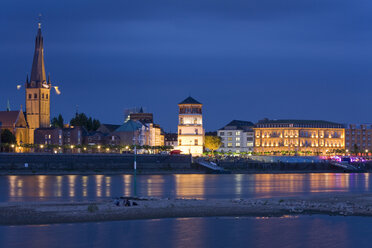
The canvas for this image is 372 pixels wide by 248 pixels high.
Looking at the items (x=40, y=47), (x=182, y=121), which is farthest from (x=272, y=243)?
(x=40, y=47)

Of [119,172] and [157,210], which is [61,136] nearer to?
[119,172]

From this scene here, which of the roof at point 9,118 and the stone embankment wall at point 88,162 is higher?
the roof at point 9,118

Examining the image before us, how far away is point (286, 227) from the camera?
124ft

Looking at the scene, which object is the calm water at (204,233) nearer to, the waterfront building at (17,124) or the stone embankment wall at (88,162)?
the stone embankment wall at (88,162)

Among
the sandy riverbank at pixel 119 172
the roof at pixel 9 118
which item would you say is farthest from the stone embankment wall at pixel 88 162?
the roof at pixel 9 118

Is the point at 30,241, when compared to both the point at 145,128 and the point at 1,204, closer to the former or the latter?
the point at 1,204

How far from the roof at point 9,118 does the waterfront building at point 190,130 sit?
46.2 m

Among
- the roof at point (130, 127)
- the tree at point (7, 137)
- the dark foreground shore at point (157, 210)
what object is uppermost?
the roof at point (130, 127)

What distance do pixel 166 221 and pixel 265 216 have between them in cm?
671

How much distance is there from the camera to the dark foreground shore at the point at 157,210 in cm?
3997

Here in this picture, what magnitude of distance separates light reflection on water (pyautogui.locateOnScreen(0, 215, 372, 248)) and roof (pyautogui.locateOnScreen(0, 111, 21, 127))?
14708 cm

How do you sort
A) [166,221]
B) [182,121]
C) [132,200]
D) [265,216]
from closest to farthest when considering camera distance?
1. [166,221]
2. [265,216]
3. [132,200]
4. [182,121]

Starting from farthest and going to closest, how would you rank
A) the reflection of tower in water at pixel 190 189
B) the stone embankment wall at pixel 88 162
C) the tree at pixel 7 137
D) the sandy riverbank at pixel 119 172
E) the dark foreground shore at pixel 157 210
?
the tree at pixel 7 137 < the stone embankment wall at pixel 88 162 < the sandy riverbank at pixel 119 172 < the reflection of tower in water at pixel 190 189 < the dark foreground shore at pixel 157 210

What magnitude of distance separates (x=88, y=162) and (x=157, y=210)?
7943 cm
